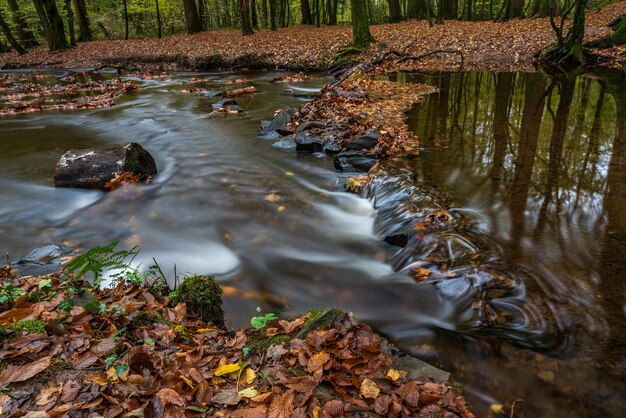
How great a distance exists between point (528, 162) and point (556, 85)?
27.4 feet

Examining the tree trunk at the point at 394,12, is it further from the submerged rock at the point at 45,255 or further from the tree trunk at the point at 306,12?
the submerged rock at the point at 45,255

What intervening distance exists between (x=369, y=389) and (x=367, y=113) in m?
A: 8.84

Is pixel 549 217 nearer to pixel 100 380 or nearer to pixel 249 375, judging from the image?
pixel 249 375

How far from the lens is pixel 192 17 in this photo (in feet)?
105

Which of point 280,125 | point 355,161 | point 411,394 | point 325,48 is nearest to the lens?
point 411,394

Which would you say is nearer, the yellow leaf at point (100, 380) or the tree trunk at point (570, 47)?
the yellow leaf at point (100, 380)

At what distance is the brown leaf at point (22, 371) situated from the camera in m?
2.34

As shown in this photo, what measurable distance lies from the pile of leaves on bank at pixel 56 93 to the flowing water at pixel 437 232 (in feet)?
16.5

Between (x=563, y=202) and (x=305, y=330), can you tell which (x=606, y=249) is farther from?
(x=305, y=330)

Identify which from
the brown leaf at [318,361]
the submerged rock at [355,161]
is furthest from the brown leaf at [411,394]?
the submerged rock at [355,161]

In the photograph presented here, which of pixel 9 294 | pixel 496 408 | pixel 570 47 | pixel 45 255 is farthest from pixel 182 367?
pixel 570 47

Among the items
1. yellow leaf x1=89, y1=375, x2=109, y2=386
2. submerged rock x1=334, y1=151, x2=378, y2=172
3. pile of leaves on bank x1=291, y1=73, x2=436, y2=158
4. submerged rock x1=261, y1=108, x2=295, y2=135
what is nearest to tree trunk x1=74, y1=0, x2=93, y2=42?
pile of leaves on bank x1=291, y1=73, x2=436, y2=158

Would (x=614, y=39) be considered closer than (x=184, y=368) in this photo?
No

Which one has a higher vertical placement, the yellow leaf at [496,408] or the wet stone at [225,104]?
the wet stone at [225,104]
